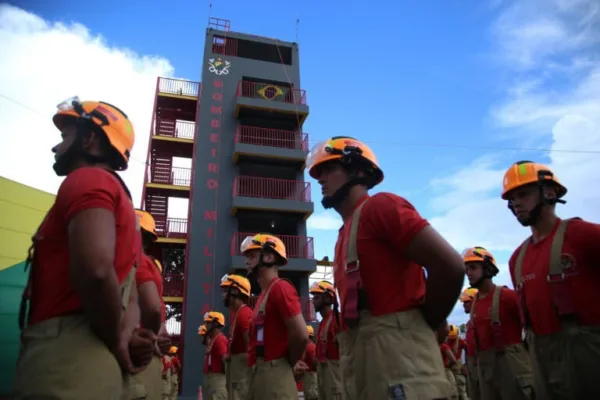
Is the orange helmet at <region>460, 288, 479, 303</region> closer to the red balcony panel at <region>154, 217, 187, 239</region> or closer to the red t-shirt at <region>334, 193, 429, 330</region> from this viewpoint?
the red t-shirt at <region>334, 193, 429, 330</region>

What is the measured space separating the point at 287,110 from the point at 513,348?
71.2 feet

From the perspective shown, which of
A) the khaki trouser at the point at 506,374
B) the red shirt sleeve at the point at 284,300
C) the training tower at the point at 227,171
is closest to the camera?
the red shirt sleeve at the point at 284,300

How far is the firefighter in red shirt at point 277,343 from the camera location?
4770 mm

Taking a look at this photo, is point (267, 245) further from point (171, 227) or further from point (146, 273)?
point (171, 227)

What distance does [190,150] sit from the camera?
27453 millimetres

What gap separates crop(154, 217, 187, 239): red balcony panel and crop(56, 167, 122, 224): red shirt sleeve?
77.4ft

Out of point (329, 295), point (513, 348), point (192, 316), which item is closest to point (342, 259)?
point (513, 348)

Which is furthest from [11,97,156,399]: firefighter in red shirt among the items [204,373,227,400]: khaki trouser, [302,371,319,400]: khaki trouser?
[302,371,319,400]: khaki trouser

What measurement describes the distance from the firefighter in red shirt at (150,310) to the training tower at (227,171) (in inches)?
613

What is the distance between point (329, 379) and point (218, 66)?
21253 mm

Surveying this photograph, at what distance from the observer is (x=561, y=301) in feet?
11.3

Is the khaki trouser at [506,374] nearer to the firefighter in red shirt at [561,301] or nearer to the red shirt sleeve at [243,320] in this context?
the firefighter in red shirt at [561,301]

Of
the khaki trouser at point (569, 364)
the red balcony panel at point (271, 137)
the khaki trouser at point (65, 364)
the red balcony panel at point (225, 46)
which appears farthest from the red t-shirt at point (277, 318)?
the red balcony panel at point (225, 46)

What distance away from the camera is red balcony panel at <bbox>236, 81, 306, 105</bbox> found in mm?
26047
